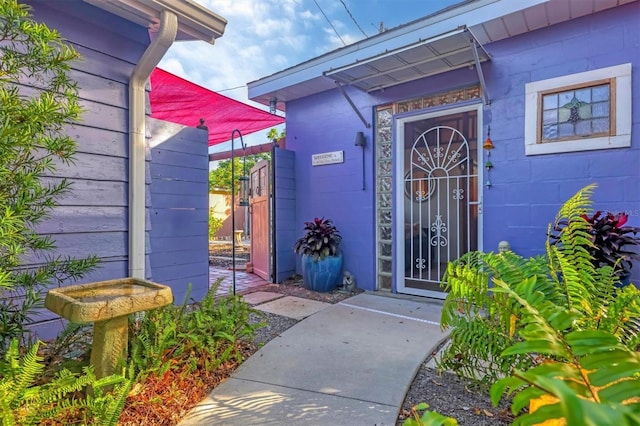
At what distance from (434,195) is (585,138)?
1.44 metres

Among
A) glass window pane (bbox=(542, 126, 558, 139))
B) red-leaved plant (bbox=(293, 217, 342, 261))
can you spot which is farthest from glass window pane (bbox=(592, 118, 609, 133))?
red-leaved plant (bbox=(293, 217, 342, 261))

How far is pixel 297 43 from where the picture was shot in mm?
6594

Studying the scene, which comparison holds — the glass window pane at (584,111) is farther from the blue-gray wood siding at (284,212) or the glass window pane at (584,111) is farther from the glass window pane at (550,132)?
the blue-gray wood siding at (284,212)

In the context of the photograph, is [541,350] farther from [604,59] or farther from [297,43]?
[297,43]

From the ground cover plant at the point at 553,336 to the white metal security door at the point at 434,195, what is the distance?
188cm

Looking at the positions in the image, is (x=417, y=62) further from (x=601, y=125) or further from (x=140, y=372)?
(x=140, y=372)

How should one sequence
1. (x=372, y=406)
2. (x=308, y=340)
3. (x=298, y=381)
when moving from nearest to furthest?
(x=372, y=406), (x=298, y=381), (x=308, y=340)

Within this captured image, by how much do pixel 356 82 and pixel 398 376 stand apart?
10.2 ft

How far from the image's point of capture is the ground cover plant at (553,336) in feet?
1.57

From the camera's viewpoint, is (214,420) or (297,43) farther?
(297,43)

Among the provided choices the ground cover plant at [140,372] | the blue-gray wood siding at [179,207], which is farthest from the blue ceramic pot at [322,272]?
the ground cover plant at [140,372]

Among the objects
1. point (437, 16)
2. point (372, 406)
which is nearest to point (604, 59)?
point (437, 16)

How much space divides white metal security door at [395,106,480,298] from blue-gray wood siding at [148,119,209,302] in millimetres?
2220

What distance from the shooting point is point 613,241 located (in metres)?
2.72
